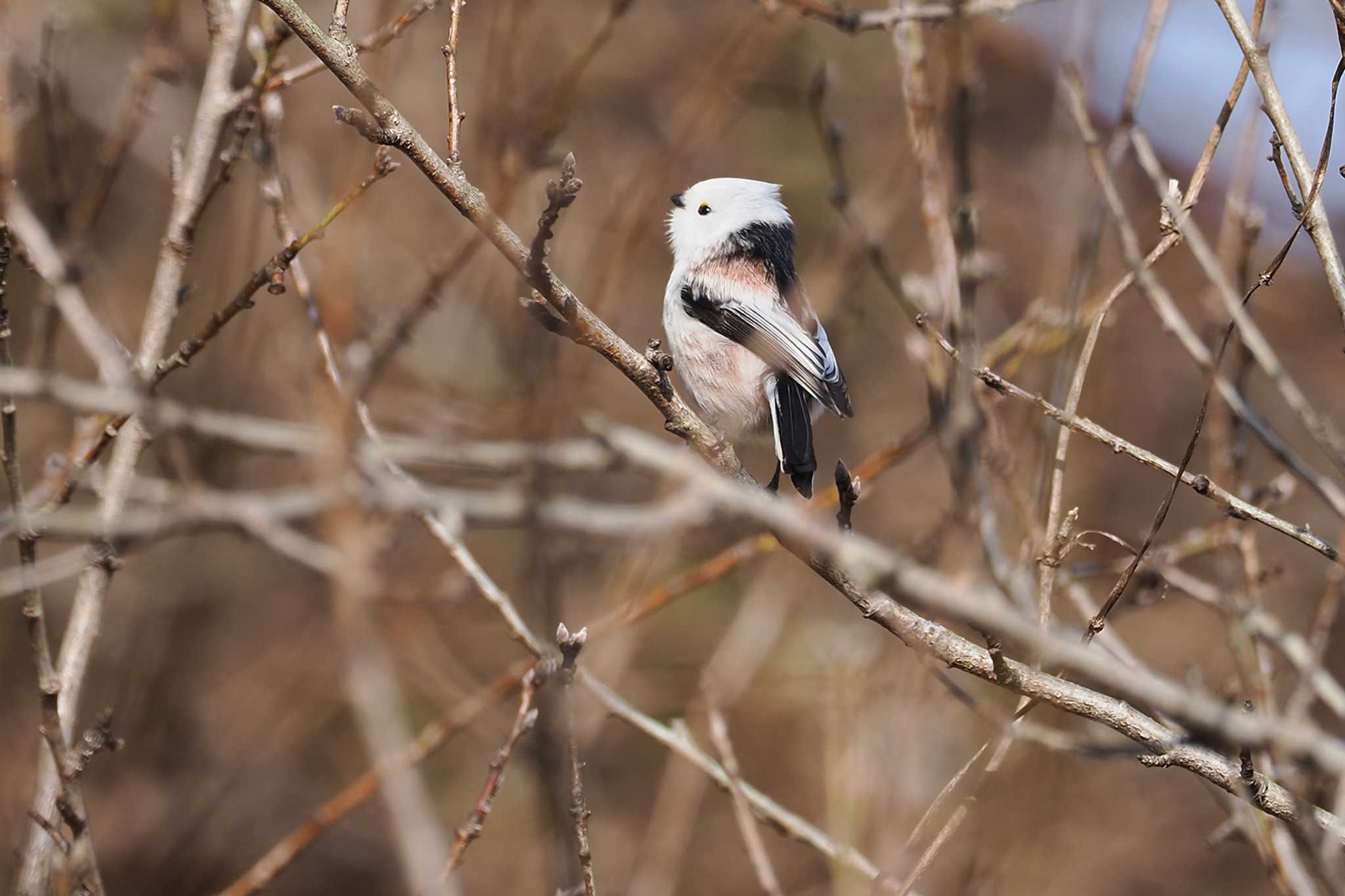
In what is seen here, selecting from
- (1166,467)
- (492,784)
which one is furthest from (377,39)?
(1166,467)

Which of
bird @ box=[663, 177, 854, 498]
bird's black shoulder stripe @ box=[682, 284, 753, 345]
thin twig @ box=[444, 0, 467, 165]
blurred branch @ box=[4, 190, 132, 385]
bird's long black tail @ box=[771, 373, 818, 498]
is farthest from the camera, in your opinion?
bird's black shoulder stripe @ box=[682, 284, 753, 345]

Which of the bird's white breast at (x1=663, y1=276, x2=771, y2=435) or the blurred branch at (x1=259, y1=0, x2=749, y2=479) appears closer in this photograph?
the blurred branch at (x1=259, y1=0, x2=749, y2=479)

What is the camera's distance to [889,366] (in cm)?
743

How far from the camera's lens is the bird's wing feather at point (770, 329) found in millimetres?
2732

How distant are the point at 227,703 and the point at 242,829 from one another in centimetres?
64

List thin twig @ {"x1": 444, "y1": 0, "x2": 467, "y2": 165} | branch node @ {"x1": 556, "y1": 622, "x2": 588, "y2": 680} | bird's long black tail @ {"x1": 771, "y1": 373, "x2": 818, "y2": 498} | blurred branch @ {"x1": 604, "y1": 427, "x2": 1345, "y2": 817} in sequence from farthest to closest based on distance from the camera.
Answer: bird's long black tail @ {"x1": 771, "y1": 373, "x2": 818, "y2": 498} → thin twig @ {"x1": 444, "y1": 0, "x2": 467, "y2": 165} → branch node @ {"x1": 556, "y1": 622, "x2": 588, "y2": 680} → blurred branch @ {"x1": 604, "y1": 427, "x2": 1345, "y2": 817}

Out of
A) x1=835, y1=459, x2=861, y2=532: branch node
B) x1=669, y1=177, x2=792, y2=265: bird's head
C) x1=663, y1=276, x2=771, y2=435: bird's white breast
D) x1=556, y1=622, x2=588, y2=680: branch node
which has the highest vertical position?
x1=669, y1=177, x2=792, y2=265: bird's head

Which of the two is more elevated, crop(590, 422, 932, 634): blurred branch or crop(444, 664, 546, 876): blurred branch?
crop(590, 422, 932, 634): blurred branch

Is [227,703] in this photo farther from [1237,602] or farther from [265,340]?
[1237,602]

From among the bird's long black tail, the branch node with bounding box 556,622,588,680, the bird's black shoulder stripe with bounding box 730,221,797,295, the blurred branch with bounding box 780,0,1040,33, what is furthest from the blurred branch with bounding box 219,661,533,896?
the bird's black shoulder stripe with bounding box 730,221,797,295

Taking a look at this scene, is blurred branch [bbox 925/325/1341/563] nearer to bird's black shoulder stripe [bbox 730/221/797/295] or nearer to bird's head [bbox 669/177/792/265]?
bird's black shoulder stripe [bbox 730/221/797/295]

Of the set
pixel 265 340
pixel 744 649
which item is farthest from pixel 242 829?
pixel 744 649

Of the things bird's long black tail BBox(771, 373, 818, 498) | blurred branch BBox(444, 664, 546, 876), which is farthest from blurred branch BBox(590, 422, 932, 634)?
blurred branch BBox(444, 664, 546, 876)

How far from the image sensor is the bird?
2.72 m
